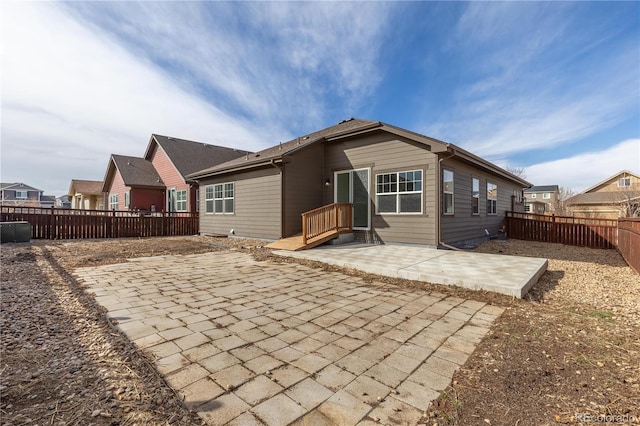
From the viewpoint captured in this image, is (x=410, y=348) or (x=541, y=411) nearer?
(x=541, y=411)

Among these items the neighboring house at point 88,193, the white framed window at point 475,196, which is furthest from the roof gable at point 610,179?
the neighboring house at point 88,193

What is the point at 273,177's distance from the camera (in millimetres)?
10258

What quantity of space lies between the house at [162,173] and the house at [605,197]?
37820 millimetres

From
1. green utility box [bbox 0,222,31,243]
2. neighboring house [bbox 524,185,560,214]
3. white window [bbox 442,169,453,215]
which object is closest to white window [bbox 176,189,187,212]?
green utility box [bbox 0,222,31,243]

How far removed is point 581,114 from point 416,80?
27.0ft

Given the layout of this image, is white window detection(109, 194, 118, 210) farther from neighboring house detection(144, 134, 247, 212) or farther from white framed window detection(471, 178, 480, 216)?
white framed window detection(471, 178, 480, 216)

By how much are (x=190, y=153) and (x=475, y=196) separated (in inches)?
733

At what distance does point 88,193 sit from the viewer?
1039 inches

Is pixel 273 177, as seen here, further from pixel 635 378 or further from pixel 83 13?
pixel 635 378

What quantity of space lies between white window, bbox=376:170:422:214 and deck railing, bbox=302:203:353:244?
1109 millimetres

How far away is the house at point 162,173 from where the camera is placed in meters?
18.3

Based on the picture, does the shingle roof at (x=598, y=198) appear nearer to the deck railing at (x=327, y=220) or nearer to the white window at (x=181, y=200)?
the deck railing at (x=327, y=220)

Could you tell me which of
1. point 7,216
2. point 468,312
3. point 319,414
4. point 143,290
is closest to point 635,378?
point 468,312

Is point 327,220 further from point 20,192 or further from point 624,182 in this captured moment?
point 20,192
